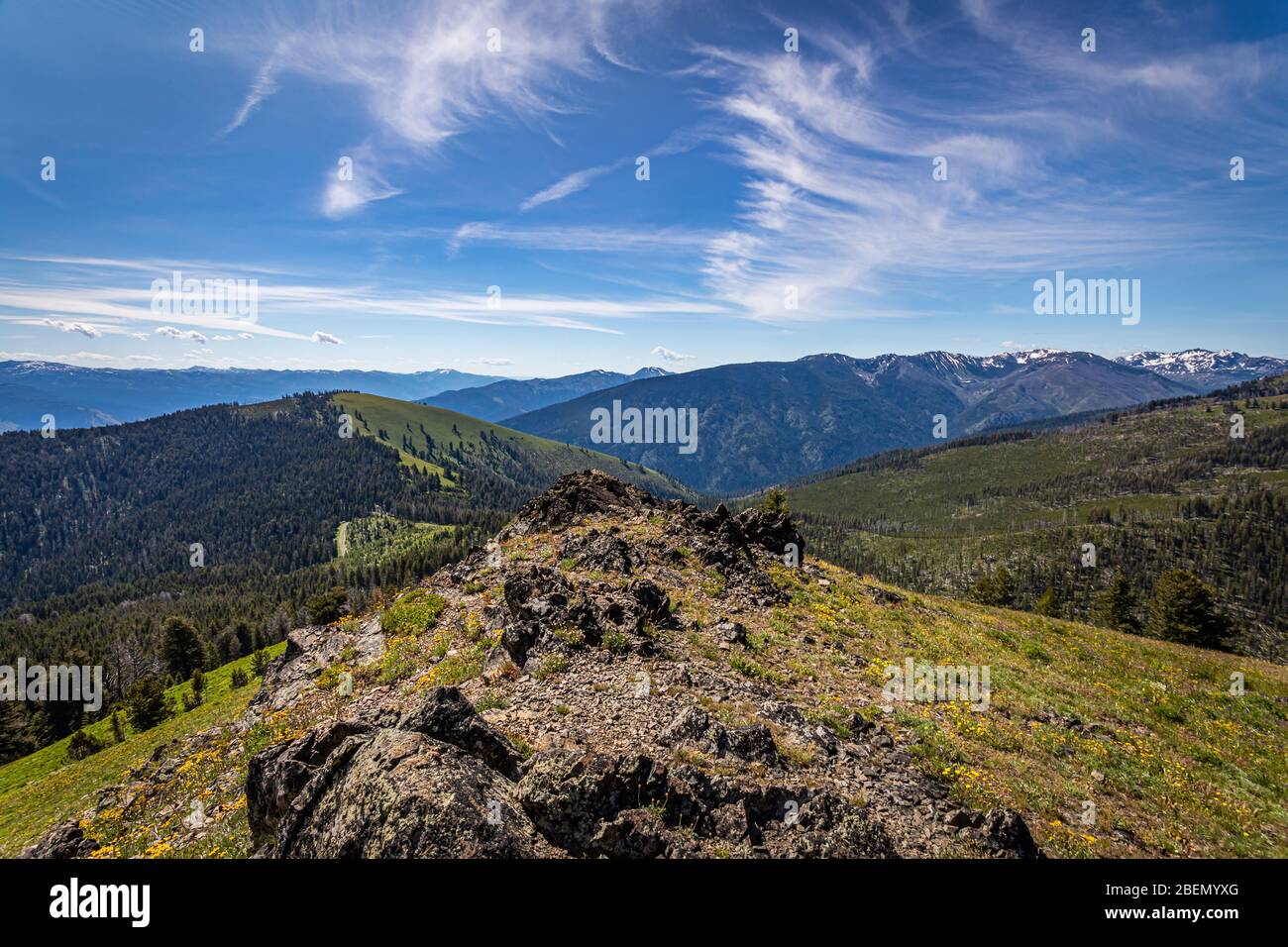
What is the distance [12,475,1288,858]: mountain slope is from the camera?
9.98m

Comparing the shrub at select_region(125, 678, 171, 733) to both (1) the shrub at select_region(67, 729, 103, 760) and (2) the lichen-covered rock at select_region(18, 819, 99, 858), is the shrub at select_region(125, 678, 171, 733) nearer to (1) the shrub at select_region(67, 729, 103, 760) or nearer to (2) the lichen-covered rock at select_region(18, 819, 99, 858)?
(1) the shrub at select_region(67, 729, 103, 760)

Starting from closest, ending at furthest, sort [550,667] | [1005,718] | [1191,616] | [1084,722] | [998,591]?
[550,667], [1005,718], [1084,722], [1191,616], [998,591]

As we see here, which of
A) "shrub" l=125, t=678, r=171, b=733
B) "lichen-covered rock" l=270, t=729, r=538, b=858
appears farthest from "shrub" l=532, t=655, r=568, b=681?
"shrub" l=125, t=678, r=171, b=733

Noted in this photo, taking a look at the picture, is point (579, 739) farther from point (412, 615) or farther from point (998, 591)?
point (998, 591)

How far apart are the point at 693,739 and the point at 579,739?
2.82m

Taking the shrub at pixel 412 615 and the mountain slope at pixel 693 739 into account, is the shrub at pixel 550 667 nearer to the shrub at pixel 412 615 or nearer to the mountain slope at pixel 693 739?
the mountain slope at pixel 693 739

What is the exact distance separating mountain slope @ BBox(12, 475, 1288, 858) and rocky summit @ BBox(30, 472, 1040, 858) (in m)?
0.06

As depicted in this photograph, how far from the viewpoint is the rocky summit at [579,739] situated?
956 centimetres

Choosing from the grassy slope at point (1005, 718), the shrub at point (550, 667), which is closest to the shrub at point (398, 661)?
the grassy slope at point (1005, 718)

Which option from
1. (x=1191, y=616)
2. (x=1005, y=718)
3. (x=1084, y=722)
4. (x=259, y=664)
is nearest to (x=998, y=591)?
(x=1191, y=616)

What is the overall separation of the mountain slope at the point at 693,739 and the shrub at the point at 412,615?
0.19 metres

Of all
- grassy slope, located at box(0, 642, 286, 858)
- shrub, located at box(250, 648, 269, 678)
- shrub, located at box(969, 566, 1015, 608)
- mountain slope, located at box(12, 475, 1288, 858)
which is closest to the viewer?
mountain slope, located at box(12, 475, 1288, 858)

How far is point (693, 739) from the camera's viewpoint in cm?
1287
